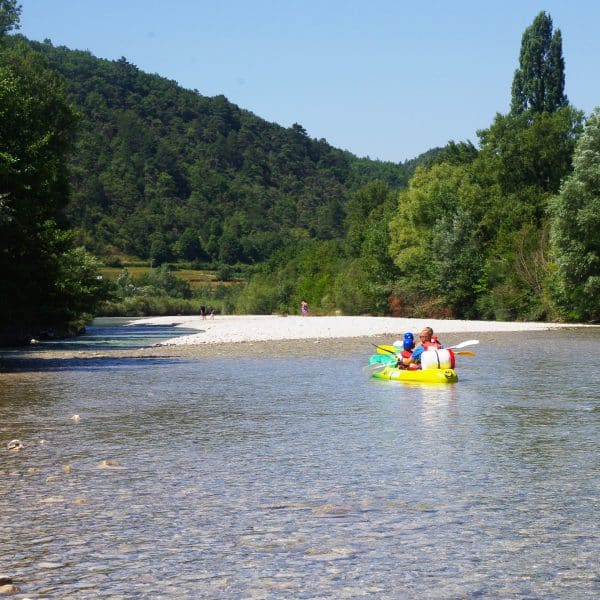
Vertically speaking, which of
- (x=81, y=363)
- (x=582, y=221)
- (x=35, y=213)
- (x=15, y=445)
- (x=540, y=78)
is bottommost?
(x=15, y=445)

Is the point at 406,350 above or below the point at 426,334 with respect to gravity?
below

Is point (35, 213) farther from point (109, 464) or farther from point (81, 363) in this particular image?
point (109, 464)

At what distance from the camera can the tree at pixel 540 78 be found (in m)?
91.5

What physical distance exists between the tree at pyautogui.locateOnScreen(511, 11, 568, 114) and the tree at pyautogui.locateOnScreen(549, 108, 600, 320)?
1188 inches

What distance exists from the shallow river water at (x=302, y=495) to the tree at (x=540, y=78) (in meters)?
73.3

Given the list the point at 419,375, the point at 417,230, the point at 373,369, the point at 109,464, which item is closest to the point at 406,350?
the point at 419,375

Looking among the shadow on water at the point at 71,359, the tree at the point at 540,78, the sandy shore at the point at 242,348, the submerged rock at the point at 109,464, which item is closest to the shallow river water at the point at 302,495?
the submerged rock at the point at 109,464

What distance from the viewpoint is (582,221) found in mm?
60656

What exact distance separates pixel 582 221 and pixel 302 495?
52.9 meters

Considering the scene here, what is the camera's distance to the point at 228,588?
785 cm

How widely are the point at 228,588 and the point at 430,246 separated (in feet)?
275

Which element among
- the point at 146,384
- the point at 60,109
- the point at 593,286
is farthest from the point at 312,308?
the point at 146,384

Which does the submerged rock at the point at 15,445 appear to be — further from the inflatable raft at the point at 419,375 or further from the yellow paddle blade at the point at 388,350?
the yellow paddle blade at the point at 388,350

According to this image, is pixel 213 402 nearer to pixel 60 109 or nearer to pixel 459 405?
pixel 459 405
